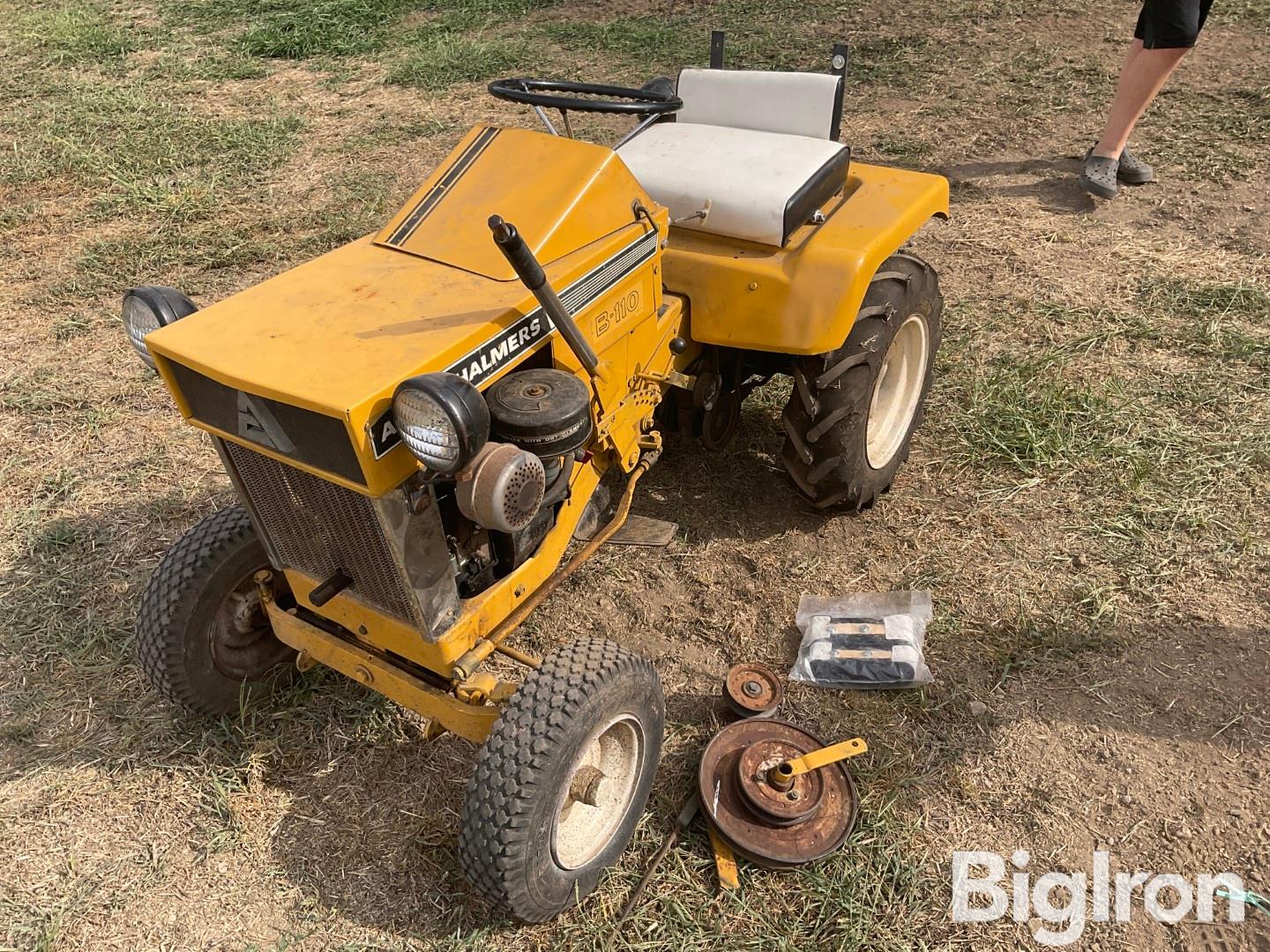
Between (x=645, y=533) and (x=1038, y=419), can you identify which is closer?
(x=645, y=533)

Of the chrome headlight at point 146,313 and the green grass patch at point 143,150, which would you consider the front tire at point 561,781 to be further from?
the green grass patch at point 143,150

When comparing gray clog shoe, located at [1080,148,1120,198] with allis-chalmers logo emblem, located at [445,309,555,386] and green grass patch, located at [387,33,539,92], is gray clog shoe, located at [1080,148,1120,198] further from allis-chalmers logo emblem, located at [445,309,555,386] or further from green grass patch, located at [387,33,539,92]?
green grass patch, located at [387,33,539,92]

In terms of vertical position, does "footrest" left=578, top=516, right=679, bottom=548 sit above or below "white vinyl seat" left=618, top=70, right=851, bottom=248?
below

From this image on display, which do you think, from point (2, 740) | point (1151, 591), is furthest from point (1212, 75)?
point (2, 740)

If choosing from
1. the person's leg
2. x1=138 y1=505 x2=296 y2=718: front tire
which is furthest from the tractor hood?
the person's leg

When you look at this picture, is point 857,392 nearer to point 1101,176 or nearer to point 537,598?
Result: point 537,598

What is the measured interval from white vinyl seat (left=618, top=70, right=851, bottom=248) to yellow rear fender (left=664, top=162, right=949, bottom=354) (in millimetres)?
68

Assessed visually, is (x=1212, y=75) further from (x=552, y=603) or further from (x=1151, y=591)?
(x=552, y=603)

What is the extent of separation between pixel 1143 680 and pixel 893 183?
70.2 inches

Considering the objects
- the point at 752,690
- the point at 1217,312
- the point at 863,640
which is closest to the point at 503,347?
the point at 752,690

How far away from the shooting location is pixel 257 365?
1.79 meters

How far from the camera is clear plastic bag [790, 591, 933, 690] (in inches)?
105

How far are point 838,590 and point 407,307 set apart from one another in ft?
5.65

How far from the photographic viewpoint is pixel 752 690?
258 centimetres
